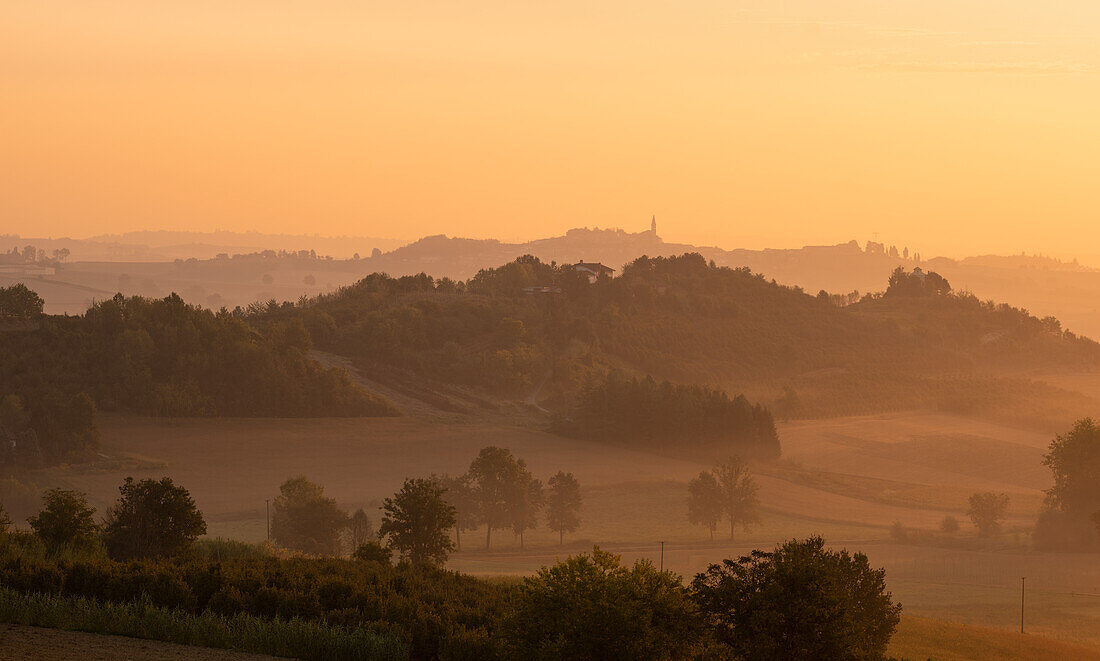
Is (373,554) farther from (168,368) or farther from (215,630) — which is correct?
(168,368)

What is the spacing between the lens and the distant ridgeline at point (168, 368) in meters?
135

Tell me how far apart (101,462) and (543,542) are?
49289 millimetres

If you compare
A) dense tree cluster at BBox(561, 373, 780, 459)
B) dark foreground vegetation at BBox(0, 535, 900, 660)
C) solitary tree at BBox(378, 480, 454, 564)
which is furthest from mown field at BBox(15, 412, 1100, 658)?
dark foreground vegetation at BBox(0, 535, 900, 660)

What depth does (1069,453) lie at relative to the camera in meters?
105

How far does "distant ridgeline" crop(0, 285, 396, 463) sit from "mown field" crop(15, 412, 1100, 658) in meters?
6.19

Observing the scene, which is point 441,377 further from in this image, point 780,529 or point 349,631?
point 349,631

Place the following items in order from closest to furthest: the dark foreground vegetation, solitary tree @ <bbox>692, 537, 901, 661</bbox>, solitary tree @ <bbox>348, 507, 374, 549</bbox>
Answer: the dark foreground vegetation → solitary tree @ <bbox>692, 537, 901, 661</bbox> → solitary tree @ <bbox>348, 507, 374, 549</bbox>

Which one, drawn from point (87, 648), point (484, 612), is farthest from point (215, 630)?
point (484, 612)

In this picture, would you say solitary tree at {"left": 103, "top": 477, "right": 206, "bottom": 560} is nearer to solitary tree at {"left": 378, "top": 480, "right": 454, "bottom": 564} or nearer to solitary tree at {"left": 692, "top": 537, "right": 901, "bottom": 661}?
solitary tree at {"left": 378, "top": 480, "right": 454, "bottom": 564}

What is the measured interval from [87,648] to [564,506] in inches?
2831

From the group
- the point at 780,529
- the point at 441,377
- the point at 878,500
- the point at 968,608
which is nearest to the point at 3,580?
the point at 968,608

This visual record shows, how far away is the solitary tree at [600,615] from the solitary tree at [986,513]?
84416 mm

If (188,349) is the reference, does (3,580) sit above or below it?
below

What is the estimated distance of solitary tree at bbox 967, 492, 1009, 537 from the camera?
103 meters
